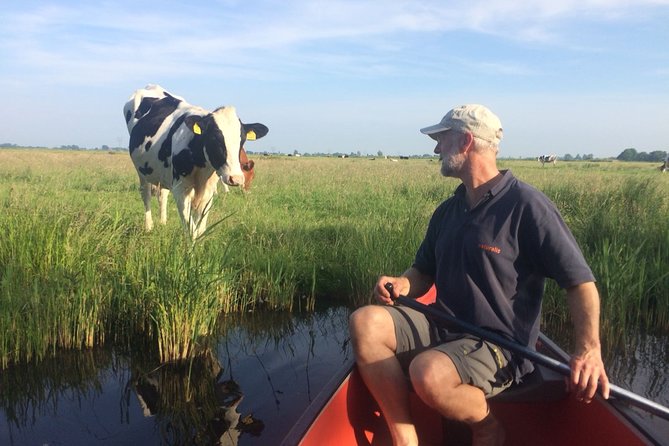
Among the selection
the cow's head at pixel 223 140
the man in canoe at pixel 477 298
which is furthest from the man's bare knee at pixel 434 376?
the cow's head at pixel 223 140

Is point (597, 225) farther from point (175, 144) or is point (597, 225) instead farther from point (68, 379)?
point (68, 379)

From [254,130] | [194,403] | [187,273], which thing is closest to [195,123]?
[254,130]

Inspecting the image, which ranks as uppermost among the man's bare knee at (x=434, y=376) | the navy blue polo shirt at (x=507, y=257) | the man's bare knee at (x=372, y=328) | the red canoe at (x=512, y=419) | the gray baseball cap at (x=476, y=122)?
the gray baseball cap at (x=476, y=122)

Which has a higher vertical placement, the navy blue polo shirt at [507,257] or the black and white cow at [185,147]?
the black and white cow at [185,147]

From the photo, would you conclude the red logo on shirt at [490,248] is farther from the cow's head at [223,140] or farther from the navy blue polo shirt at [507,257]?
the cow's head at [223,140]

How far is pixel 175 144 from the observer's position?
24.2ft

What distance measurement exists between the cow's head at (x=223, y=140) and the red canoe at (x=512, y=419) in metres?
4.14

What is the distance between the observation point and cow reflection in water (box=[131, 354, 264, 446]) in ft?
11.8

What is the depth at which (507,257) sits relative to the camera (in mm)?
2623

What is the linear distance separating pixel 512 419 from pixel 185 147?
553cm

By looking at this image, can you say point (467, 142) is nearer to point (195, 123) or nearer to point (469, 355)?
point (469, 355)

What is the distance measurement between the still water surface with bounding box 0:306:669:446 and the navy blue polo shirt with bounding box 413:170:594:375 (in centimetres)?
165

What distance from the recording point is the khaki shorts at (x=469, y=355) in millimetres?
2533

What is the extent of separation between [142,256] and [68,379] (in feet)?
3.68
